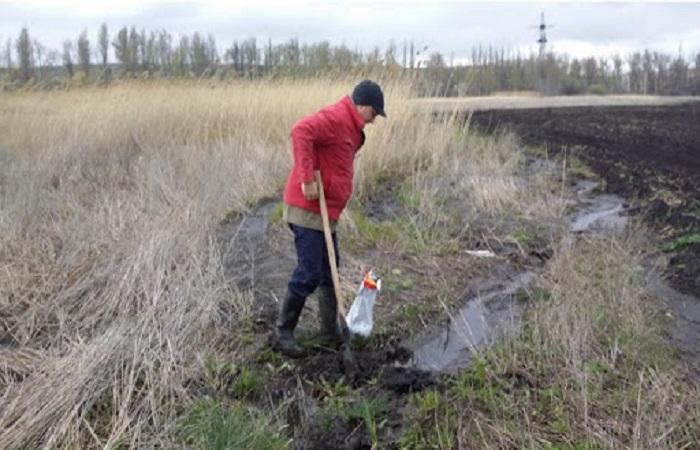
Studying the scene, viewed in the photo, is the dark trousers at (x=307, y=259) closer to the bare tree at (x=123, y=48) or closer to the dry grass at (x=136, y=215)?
the dry grass at (x=136, y=215)

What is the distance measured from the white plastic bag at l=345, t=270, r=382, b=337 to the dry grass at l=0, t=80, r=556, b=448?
798 mm

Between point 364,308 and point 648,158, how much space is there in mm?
10468

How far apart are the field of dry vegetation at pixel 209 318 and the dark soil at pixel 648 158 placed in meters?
0.87

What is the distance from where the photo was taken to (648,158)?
1338 centimetres

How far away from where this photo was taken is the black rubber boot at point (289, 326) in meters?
4.40

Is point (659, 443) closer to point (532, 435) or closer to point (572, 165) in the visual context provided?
point (532, 435)

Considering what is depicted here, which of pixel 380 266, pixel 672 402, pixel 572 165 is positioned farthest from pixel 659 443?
pixel 572 165

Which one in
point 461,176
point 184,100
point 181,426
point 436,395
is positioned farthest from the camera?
point 184,100

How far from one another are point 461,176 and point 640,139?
928cm

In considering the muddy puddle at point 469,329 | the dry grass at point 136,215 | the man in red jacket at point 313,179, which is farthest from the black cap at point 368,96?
the dry grass at point 136,215

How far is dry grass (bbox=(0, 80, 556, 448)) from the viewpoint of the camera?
3506 mm

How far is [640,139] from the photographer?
17.0 m

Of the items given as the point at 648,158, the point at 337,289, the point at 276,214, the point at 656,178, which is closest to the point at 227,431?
the point at 337,289

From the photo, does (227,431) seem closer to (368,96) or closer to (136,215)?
(368,96)
